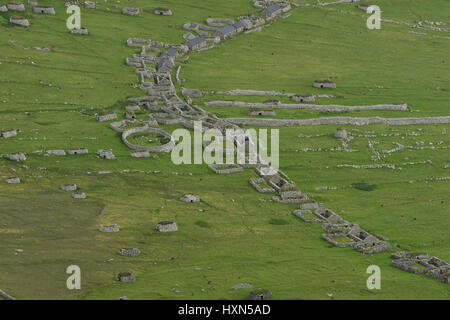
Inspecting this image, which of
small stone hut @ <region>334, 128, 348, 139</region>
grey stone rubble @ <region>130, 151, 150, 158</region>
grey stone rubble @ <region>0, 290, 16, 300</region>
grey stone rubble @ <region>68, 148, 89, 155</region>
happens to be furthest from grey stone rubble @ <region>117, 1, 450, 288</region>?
grey stone rubble @ <region>0, 290, 16, 300</region>

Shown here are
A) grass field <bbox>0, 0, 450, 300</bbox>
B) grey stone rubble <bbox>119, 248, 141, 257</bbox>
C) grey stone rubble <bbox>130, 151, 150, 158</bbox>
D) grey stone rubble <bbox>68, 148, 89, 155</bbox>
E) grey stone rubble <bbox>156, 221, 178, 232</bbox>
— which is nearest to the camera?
grass field <bbox>0, 0, 450, 300</bbox>

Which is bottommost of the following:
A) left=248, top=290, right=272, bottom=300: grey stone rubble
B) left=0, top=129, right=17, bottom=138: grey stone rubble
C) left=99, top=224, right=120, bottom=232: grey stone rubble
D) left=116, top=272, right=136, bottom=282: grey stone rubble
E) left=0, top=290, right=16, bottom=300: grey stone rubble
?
left=0, top=129, right=17, bottom=138: grey stone rubble

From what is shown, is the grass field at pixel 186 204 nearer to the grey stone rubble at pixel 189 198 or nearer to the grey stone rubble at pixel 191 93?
the grey stone rubble at pixel 189 198

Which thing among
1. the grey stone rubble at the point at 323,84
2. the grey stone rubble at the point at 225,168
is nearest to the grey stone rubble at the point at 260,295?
the grey stone rubble at the point at 225,168

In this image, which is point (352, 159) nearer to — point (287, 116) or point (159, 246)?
point (287, 116)

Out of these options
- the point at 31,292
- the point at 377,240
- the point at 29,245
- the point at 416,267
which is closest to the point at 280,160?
the point at 377,240

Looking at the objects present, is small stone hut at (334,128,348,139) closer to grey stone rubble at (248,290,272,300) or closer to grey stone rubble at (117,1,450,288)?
grey stone rubble at (117,1,450,288)
